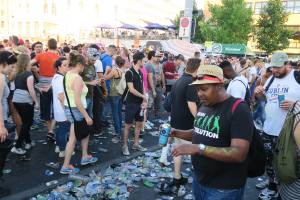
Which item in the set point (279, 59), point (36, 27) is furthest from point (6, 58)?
point (36, 27)

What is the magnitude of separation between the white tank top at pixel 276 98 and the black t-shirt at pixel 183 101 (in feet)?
3.31

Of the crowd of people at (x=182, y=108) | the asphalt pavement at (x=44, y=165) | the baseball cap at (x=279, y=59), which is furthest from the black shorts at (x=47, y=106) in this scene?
the baseball cap at (x=279, y=59)

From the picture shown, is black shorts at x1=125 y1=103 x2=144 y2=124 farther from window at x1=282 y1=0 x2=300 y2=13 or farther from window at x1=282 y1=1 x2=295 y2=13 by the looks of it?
window at x1=282 y1=1 x2=295 y2=13

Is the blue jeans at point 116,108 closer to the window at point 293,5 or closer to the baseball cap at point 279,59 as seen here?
the baseball cap at point 279,59

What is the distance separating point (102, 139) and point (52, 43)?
2431mm

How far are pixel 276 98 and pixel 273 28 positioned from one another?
40.6m

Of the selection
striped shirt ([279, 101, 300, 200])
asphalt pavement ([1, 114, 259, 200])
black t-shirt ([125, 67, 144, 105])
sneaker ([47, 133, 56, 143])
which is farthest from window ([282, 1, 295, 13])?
striped shirt ([279, 101, 300, 200])

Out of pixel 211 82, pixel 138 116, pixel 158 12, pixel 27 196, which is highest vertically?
pixel 158 12

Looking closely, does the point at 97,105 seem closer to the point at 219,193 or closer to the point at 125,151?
the point at 125,151

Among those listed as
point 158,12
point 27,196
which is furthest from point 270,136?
point 158,12

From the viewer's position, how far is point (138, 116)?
22.9 feet

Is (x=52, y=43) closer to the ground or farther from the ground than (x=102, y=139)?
farther from the ground

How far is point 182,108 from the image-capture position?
5.15m

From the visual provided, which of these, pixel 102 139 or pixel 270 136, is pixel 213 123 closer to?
pixel 270 136
